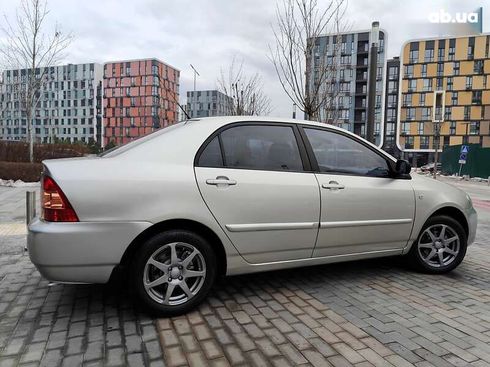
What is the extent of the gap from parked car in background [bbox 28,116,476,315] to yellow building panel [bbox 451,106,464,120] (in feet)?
280

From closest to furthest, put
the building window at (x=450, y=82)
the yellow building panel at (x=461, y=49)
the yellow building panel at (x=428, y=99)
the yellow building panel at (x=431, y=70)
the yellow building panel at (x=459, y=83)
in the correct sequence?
1. the yellow building panel at (x=461, y=49)
2. the yellow building panel at (x=459, y=83)
3. the yellow building panel at (x=428, y=99)
4. the building window at (x=450, y=82)
5. the yellow building panel at (x=431, y=70)

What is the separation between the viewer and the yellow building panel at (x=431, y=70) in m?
80.0

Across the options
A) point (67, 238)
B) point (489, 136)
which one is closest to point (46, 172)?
point (67, 238)

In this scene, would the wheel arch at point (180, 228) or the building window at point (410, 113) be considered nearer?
the wheel arch at point (180, 228)

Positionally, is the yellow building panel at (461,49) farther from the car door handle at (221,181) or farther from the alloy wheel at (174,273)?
the alloy wheel at (174,273)

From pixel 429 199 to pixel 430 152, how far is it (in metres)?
79.7

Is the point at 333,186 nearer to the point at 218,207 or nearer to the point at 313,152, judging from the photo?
the point at 313,152

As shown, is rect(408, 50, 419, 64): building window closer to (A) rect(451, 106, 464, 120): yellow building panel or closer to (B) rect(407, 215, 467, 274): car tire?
(A) rect(451, 106, 464, 120): yellow building panel

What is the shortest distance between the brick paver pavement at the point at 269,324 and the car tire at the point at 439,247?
19 centimetres

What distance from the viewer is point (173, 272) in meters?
3.19

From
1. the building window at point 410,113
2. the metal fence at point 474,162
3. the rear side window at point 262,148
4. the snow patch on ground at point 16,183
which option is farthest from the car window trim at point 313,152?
the building window at point 410,113

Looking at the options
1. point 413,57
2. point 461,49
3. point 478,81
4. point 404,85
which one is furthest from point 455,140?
point 413,57

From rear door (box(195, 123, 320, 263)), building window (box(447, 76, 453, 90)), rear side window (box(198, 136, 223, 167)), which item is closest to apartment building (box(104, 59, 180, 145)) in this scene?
building window (box(447, 76, 453, 90))

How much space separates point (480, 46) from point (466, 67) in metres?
4.22
